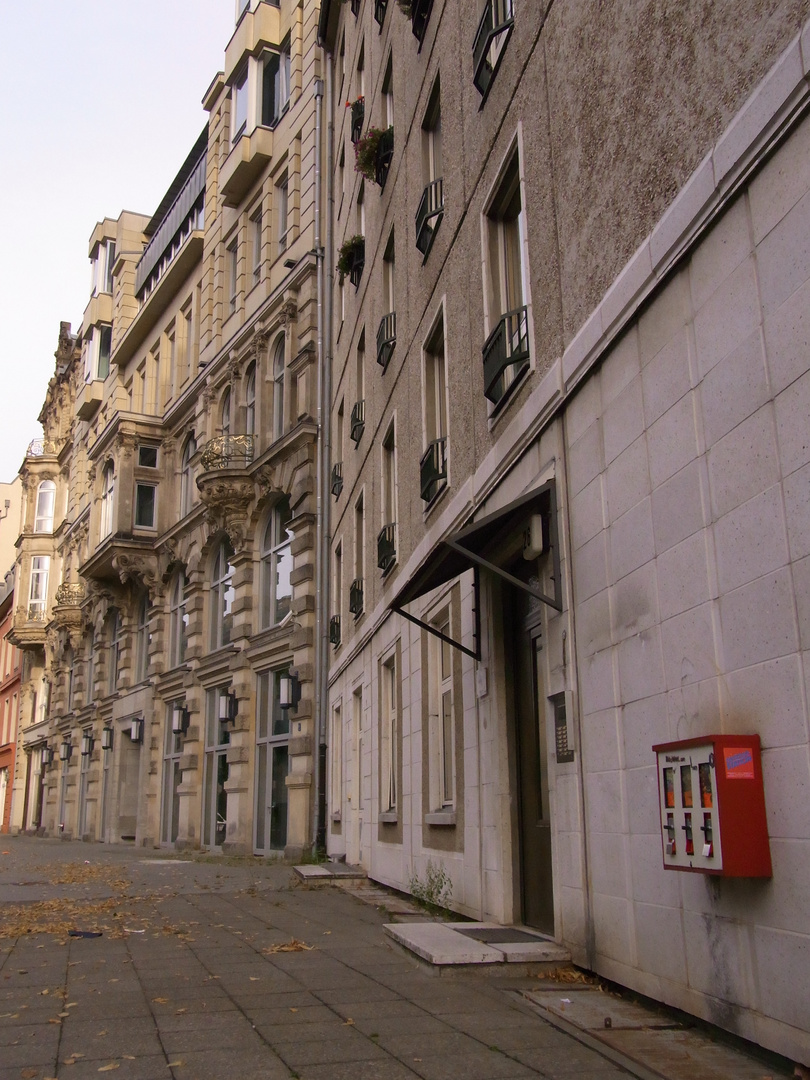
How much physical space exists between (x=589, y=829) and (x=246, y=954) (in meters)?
2.89

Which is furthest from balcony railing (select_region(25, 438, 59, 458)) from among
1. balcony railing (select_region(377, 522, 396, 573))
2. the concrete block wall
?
the concrete block wall

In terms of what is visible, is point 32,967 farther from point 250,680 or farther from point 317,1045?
point 250,680

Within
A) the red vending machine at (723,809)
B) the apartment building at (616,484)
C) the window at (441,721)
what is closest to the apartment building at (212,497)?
the window at (441,721)

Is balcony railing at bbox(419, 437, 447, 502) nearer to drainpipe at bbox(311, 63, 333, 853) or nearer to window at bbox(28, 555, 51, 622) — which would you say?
drainpipe at bbox(311, 63, 333, 853)

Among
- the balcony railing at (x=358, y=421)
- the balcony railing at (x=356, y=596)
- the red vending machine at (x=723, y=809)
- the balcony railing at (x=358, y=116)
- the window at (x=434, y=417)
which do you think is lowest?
the red vending machine at (x=723, y=809)

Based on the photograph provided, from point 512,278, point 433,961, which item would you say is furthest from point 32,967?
point 512,278

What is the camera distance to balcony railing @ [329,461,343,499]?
19.4 meters

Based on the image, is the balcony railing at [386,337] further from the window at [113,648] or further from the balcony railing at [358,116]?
the window at [113,648]

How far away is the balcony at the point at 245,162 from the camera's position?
25.5 metres

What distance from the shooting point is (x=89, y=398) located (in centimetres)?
4081

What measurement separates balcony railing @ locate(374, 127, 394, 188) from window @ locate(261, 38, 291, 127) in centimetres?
1252

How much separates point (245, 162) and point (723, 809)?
24.2 m

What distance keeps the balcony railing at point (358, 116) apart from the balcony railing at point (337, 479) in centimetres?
570

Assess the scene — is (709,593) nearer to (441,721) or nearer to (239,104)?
(441,721)
